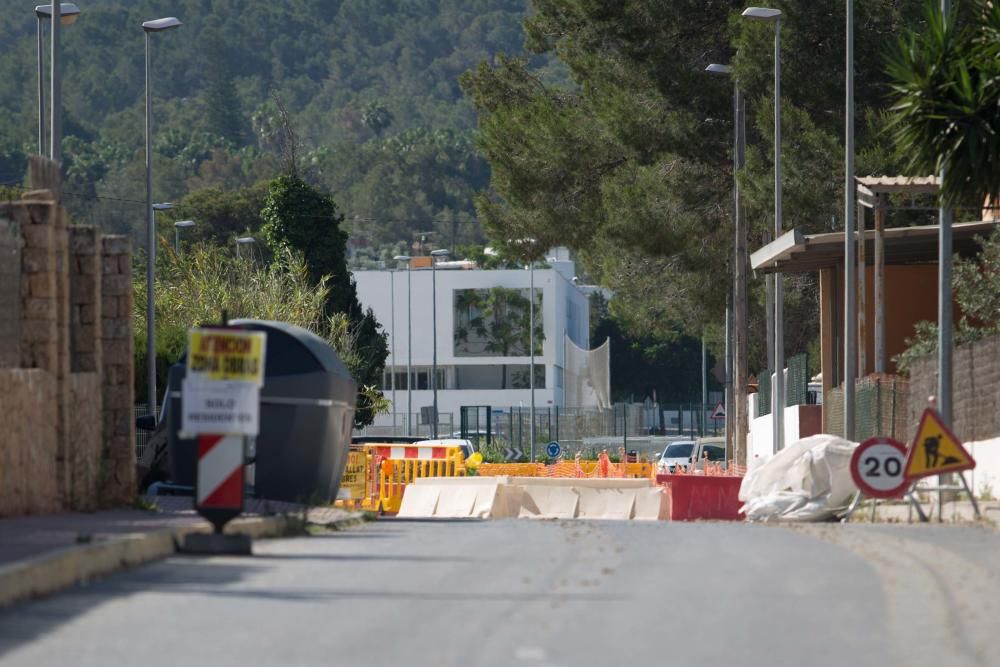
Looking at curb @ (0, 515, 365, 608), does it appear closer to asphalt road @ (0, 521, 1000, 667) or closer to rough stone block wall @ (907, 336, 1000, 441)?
asphalt road @ (0, 521, 1000, 667)

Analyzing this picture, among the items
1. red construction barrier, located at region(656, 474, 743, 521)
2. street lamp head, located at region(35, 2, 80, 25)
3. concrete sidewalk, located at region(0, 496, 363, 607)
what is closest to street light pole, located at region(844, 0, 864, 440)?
red construction barrier, located at region(656, 474, 743, 521)

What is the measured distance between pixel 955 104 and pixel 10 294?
11.2 meters

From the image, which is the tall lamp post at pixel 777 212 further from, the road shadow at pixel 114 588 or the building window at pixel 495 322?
the building window at pixel 495 322

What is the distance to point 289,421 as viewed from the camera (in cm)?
2373

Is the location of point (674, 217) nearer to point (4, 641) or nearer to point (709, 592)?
point (709, 592)

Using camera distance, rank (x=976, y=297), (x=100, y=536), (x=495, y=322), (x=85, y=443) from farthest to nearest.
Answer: (x=495, y=322)
(x=976, y=297)
(x=85, y=443)
(x=100, y=536)

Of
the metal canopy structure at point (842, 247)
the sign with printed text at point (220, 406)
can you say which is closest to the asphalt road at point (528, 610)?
the sign with printed text at point (220, 406)

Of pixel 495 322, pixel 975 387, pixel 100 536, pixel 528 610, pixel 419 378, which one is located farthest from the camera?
pixel 419 378

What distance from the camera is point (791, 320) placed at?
5469 centimetres

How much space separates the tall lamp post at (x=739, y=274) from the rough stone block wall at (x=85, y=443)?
25981 mm

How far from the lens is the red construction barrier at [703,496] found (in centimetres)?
3103

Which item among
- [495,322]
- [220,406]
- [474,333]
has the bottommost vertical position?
[220,406]

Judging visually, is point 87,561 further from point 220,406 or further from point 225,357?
point 225,357

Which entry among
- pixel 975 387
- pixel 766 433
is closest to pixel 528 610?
pixel 975 387
